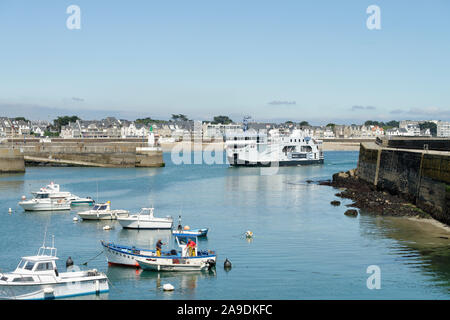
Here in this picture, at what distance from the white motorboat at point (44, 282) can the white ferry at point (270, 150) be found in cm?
7775

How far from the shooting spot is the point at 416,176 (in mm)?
44375

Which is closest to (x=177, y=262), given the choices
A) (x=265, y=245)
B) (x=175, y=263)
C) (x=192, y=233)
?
(x=175, y=263)

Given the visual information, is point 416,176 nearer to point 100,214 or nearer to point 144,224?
point 144,224

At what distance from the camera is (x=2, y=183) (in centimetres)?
6931

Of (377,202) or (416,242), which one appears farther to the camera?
(377,202)

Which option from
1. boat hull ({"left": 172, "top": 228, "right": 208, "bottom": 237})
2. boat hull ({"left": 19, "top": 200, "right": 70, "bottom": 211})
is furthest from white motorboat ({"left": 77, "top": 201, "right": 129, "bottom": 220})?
boat hull ({"left": 172, "top": 228, "right": 208, "bottom": 237})

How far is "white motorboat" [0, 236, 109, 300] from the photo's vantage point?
2045 centimetres

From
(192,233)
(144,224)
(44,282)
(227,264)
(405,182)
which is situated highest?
(405,182)

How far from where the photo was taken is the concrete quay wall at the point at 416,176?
120 feet

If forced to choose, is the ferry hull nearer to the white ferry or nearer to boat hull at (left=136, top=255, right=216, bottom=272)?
the white ferry

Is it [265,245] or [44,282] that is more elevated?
[44,282]

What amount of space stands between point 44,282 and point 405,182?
3577 centimetres

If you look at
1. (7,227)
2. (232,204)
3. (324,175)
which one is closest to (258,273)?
(7,227)
